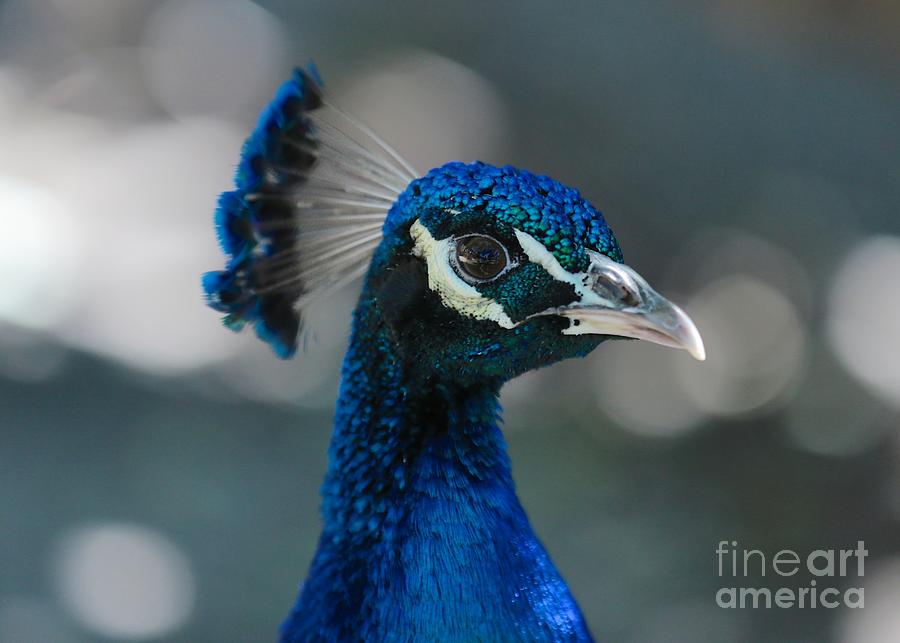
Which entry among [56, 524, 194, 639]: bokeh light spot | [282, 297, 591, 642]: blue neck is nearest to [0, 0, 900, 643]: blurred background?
[56, 524, 194, 639]: bokeh light spot

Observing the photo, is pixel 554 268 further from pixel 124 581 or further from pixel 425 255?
pixel 124 581

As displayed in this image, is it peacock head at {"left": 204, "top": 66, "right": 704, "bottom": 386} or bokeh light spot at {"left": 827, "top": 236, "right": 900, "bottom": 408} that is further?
bokeh light spot at {"left": 827, "top": 236, "right": 900, "bottom": 408}

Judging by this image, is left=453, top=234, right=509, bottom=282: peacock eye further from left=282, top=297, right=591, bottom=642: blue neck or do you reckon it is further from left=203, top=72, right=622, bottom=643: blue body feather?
left=282, top=297, right=591, bottom=642: blue neck

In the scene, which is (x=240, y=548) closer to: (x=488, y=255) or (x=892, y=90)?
(x=488, y=255)

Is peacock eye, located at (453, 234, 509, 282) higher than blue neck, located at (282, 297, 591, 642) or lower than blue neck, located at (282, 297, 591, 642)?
higher

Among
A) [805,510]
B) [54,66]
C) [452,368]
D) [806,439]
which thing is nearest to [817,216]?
[806,439]

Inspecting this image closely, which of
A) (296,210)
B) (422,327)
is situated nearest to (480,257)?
(422,327)
